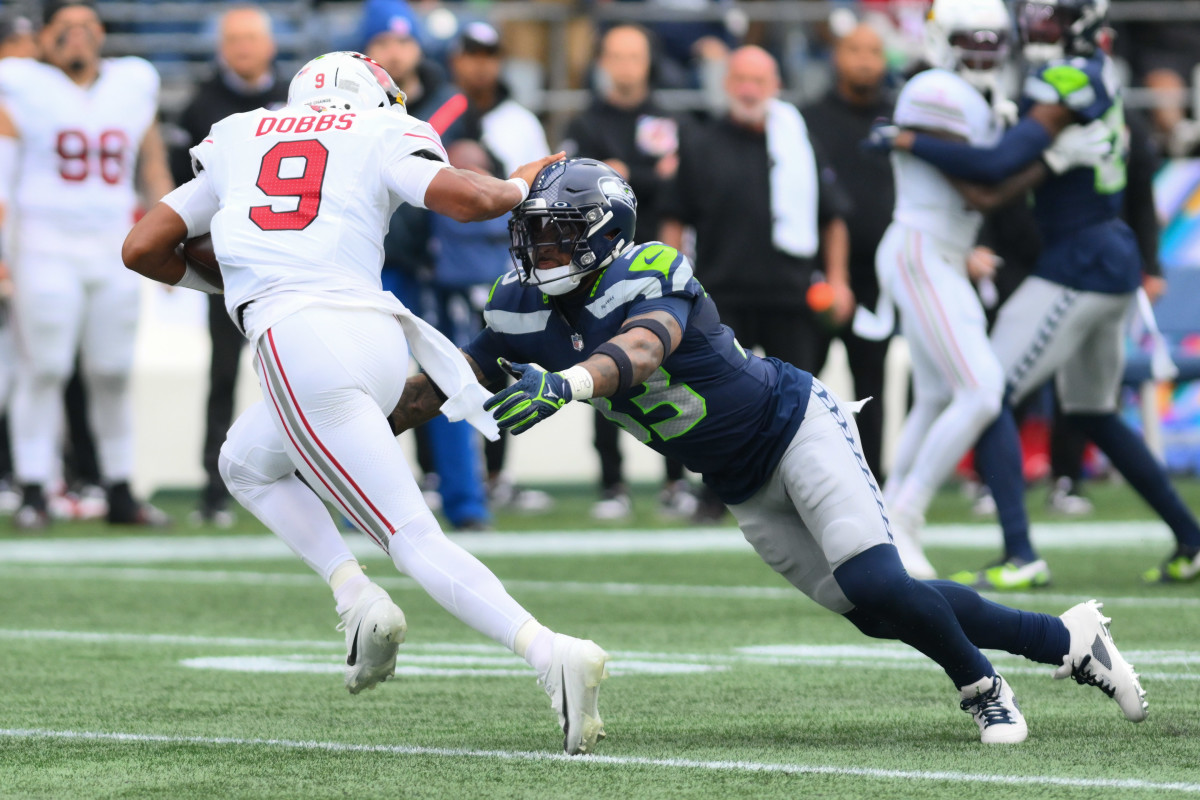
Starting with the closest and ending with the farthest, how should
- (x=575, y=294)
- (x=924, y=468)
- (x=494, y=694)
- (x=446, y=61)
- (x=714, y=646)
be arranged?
(x=575, y=294) < (x=494, y=694) < (x=714, y=646) < (x=924, y=468) < (x=446, y=61)

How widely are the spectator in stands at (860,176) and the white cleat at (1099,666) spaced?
5340 millimetres

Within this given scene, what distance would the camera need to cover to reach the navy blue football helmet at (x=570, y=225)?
394 centimetres

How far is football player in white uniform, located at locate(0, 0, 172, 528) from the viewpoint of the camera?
29.5 ft

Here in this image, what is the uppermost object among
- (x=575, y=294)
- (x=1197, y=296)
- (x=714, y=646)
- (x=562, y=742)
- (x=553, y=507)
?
(x=575, y=294)

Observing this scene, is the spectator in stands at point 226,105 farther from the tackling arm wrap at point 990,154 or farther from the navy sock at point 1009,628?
the navy sock at point 1009,628

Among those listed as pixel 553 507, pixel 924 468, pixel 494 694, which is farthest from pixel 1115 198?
pixel 553 507

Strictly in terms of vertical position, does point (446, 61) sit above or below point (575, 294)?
below

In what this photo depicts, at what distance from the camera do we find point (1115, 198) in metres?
6.91

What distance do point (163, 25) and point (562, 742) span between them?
10513mm

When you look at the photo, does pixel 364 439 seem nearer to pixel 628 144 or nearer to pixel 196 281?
pixel 196 281

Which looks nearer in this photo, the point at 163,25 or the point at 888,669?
the point at 888,669

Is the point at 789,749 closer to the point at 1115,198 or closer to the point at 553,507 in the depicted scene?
the point at 1115,198

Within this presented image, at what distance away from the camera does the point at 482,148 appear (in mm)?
9062

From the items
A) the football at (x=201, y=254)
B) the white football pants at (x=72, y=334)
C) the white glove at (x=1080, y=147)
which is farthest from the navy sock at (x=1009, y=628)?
the white football pants at (x=72, y=334)
